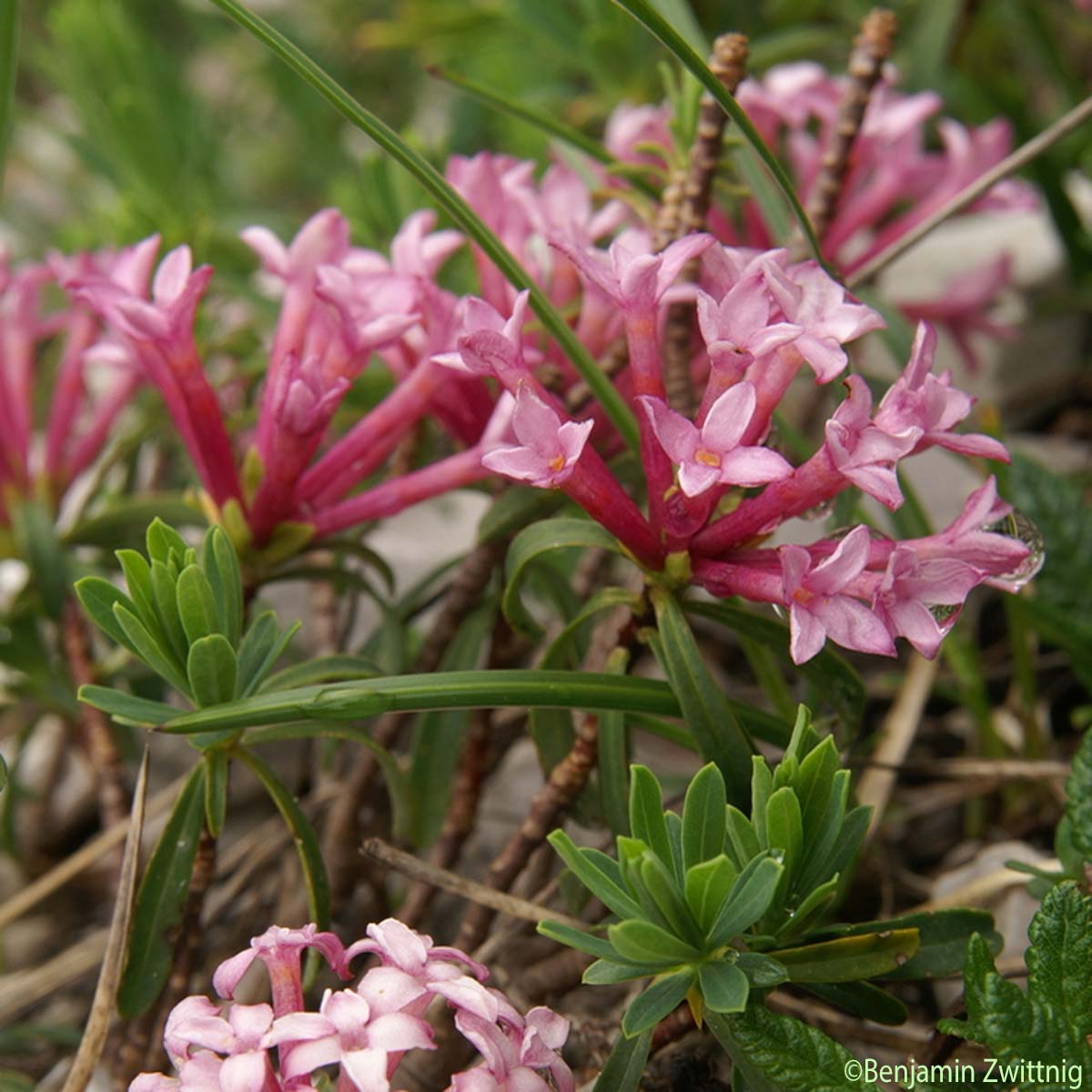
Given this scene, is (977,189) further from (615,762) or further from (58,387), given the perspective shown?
(58,387)

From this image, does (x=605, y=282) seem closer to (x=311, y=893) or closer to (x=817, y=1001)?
(x=311, y=893)

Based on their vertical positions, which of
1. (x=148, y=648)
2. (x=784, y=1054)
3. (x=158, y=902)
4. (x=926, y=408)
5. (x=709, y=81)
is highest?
(x=709, y=81)

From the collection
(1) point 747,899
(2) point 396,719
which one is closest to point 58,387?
(2) point 396,719

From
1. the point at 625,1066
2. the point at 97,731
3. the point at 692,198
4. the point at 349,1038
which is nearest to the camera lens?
the point at 349,1038

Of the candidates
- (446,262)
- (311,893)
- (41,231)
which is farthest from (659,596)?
(41,231)

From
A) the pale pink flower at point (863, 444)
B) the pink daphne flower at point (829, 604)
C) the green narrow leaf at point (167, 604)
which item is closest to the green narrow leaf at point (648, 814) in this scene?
the pink daphne flower at point (829, 604)

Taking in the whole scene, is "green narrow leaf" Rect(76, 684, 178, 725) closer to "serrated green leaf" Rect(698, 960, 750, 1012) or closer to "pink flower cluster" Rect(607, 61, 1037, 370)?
"serrated green leaf" Rect(698, 960, 750, 1012)
